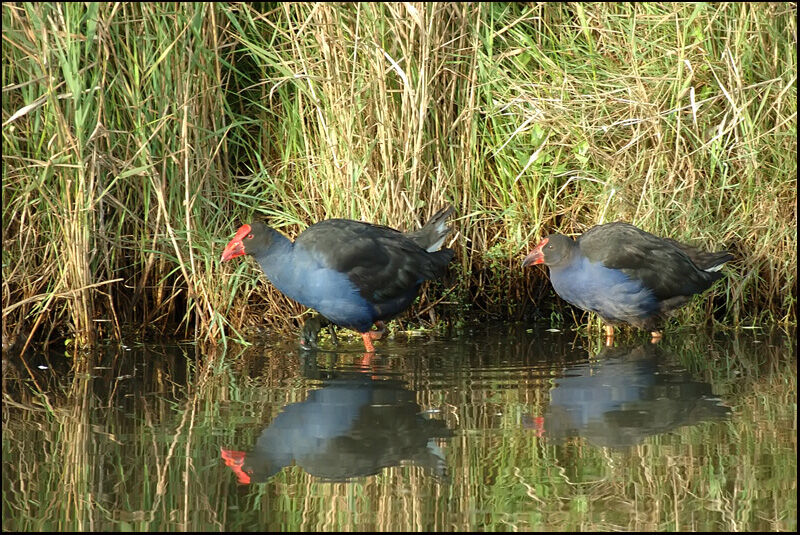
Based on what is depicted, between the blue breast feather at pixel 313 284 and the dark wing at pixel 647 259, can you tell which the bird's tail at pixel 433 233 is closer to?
the blue breast feather at pixel 313 284

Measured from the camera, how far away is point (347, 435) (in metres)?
4.59

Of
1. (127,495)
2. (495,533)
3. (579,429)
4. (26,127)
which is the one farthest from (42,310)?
(495,533)

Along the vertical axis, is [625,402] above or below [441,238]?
below

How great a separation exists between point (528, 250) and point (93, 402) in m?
2.82

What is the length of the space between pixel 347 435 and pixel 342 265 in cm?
157

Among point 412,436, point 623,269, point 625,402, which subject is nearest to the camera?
point 412,436

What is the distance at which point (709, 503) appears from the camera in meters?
3.69

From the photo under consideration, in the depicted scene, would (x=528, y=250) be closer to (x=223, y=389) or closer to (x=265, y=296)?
(x=265, y=296)

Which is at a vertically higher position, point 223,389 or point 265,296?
point 265,296

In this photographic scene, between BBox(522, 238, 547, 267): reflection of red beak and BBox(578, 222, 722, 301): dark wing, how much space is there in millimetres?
210

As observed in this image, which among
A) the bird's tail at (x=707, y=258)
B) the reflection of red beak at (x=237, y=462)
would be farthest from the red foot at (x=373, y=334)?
the reflection of red beak at (x=237, y=462)

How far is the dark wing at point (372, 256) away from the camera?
6.01 m

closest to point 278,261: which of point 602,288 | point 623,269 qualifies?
point 602,288

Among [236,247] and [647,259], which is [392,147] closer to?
[236,247]
